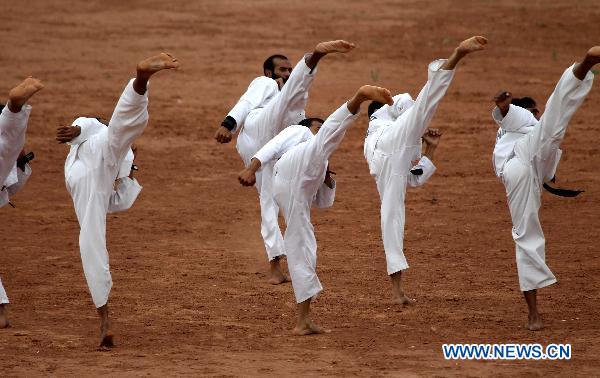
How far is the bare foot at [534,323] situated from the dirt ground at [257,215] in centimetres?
14

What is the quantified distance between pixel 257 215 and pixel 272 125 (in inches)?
143

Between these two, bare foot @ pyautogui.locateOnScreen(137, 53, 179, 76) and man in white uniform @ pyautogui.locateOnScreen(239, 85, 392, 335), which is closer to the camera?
bare foot @ pyautogui.locateOnScreen(137, 53, 179, 76)

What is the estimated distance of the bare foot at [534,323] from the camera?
373 inches

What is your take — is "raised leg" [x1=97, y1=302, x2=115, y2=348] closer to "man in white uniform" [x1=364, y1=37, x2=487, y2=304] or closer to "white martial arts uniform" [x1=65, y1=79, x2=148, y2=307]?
"white martial arts uniform" [x1=65, y1=79, x2=148, y2=307]

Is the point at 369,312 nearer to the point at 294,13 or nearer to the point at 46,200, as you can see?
the point at 46,200

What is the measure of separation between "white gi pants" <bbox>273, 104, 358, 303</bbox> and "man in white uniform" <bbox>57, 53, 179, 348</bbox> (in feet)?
3.96

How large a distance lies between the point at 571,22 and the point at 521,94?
5.71 meters

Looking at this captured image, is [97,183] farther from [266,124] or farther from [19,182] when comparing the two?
[266,124]

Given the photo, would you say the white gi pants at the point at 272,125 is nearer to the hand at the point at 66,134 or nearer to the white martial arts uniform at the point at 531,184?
the white martial arts uniform at the point at 531,184

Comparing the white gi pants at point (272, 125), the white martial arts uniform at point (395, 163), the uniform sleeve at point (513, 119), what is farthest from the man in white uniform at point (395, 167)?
the white gi pants at point (272, 125)

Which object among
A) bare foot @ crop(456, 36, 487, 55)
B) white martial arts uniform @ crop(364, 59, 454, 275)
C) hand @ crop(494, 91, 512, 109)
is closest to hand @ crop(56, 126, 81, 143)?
white martial arts uniform @ crop(364, 59, 454, 275)

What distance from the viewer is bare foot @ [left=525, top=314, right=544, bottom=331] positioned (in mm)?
9477

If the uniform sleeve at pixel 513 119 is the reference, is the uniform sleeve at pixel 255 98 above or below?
below

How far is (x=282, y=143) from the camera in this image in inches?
383
